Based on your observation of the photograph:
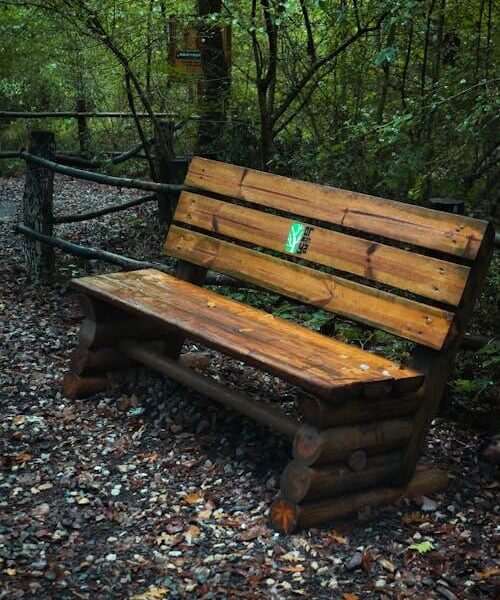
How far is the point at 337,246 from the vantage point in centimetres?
363

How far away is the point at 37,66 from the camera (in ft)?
37.8

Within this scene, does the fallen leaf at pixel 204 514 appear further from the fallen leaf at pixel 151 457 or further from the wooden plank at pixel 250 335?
the wooden plank at pixel 250 335

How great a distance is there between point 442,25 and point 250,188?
2336 mm

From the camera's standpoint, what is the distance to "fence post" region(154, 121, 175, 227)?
22.0 feet

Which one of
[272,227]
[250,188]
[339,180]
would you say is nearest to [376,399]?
[272,227]

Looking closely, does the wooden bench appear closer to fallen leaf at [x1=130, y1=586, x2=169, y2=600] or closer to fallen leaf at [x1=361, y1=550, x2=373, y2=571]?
fallen leaf at [x1=361, y1=550, x2=373, y2=571]

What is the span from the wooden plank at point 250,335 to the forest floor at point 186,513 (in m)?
0.54

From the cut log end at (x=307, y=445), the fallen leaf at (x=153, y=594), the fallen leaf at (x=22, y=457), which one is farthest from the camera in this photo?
the fallen leaf at (x=22, y=457)

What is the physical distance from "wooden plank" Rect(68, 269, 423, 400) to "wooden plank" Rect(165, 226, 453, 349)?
141 mm

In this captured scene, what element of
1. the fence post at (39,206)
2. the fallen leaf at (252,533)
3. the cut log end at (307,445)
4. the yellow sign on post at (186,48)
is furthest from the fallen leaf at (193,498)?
the yellow sign on post at (186,48)

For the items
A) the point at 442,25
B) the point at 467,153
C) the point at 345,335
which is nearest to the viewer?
the point at 345,335

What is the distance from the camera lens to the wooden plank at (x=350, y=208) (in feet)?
10.3

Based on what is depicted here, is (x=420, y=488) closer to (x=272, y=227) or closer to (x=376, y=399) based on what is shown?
(x=376, y=399)

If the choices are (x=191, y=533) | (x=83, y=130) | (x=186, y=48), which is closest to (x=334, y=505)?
(x=191, y=533)
